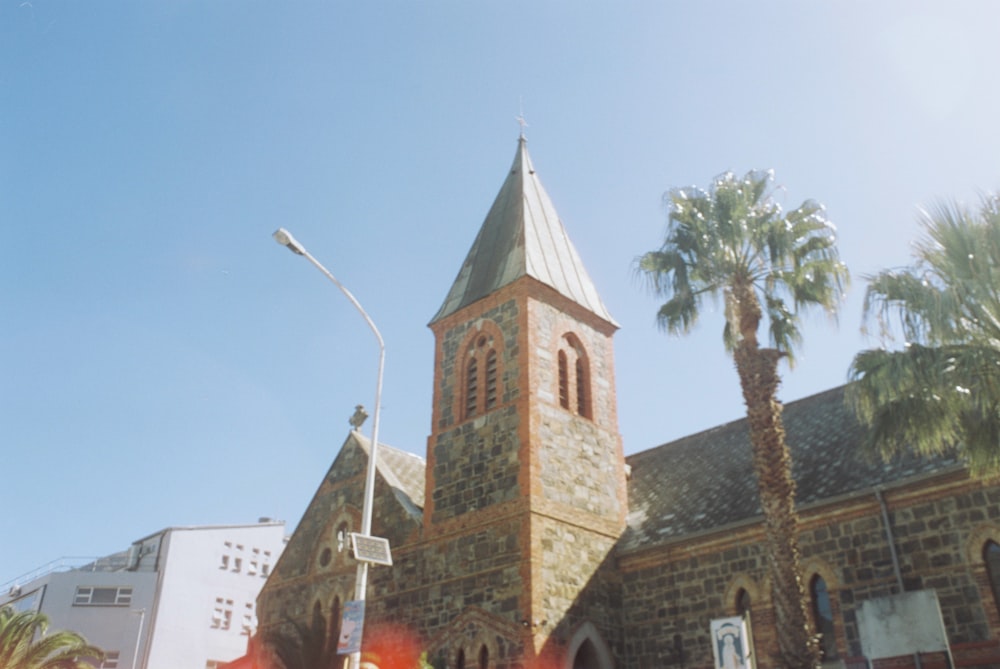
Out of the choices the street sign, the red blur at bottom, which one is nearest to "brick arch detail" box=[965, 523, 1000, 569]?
the street sign

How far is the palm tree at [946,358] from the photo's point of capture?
12547 millimetres

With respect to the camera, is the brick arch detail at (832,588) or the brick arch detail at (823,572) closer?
the brick arch detail at (832,588)

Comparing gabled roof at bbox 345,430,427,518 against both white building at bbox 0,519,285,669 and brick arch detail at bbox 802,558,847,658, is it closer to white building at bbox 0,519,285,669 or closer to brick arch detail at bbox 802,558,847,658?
brick arch detail at bbox 802,558,847,658

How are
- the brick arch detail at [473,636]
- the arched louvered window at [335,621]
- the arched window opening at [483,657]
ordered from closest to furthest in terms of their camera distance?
the brick arch detail at [473,636]
the arched window opening at [483,657]
the arched louvered window at [335,621]

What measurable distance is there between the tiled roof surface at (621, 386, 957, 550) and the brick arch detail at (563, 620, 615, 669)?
244cm

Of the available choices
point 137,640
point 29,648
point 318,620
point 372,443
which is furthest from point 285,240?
point 137,640

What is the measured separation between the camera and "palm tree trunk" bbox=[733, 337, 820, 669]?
13.5 metres

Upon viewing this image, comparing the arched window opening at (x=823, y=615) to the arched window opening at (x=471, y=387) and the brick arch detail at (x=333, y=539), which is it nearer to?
the arched window opening at (x=471, y=387)

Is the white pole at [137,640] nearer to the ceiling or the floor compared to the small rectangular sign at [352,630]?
nearer to the ceiling

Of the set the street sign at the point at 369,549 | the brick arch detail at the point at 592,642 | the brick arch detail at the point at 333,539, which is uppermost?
the brick arch detail at the point at 333,539

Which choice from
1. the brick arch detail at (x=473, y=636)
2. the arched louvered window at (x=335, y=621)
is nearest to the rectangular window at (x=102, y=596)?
the arched louvered window at (x=335, y=621)

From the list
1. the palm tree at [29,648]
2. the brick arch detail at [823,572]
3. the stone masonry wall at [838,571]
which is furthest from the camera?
the palm tree at [29,648]

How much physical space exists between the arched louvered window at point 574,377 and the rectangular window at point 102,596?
120ft

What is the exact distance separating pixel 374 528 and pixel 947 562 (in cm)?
1429
